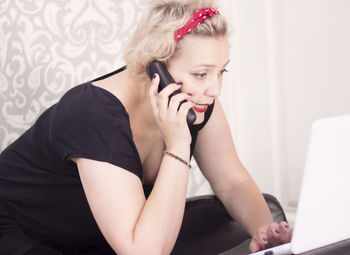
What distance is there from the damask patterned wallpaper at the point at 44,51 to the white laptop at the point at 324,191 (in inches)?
54.6

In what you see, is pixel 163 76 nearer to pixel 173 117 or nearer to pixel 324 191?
pixel 173 117

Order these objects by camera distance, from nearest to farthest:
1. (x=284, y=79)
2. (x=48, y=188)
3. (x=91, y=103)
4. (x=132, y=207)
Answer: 1. (x=132, y=207)
2. (x=91, y=103)
3. (x=48, y=188)
4. (x=284, y=79)

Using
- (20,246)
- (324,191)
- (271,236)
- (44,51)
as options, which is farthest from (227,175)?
(44,51)

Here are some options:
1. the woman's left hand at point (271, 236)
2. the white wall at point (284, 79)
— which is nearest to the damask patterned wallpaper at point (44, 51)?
the white wall at point (284, 79)

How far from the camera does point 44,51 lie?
1.88 meters

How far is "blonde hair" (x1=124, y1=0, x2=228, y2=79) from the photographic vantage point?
1236 millimetres

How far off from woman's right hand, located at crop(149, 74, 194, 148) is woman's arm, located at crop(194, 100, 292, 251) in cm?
30

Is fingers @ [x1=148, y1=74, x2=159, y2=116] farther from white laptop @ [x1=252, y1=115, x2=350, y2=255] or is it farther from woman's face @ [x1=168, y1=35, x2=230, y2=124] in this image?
white laptop @ [x1=252, y1=115, x2=350, y2=255]

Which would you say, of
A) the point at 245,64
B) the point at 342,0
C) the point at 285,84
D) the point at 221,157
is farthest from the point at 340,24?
the point at 221,157

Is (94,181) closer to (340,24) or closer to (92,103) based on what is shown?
(92,103)

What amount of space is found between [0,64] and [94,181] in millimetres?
967

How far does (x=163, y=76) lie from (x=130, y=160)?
0.25 m

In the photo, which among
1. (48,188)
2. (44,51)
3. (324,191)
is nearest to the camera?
(324,191)

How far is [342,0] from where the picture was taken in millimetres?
1815
